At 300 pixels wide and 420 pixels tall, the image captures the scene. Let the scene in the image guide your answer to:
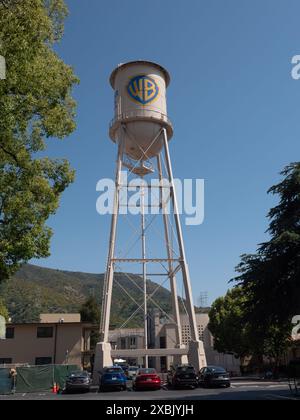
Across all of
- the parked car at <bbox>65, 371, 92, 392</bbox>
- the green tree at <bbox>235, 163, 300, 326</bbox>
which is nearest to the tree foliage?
the green tree at <bbox>235, 163, 300, 326</bbox>

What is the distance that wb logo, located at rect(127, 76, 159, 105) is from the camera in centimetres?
3762

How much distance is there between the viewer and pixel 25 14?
529 inches

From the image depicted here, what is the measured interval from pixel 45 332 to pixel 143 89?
81.4ft

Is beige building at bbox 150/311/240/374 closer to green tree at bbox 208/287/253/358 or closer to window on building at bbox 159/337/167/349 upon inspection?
window on building at bbox 159/337/167/349

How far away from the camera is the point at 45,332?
4659cm

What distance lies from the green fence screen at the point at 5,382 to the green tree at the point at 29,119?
16464mm

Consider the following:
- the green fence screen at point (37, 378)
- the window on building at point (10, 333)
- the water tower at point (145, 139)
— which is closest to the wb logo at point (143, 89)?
the water tower at point (145, 139)

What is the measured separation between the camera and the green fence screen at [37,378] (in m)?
30.8

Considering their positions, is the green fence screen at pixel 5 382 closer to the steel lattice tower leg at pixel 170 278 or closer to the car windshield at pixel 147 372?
the steel lattice tower leg at pixel 170 278

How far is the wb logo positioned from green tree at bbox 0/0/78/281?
21441mm

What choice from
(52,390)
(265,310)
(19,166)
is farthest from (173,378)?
(19,166)

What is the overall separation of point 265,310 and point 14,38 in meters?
18.5

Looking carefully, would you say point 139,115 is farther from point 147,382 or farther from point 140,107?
point 147,382

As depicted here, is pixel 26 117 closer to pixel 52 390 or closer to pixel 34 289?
pixel 52 390
